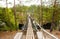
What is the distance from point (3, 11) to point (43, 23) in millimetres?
1402

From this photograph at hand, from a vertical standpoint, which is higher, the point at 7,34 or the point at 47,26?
the point at 47,26

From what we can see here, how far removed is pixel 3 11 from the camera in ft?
18.9

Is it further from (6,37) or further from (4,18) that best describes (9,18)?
(6,37)

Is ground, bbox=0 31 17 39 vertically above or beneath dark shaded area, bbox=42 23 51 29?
beneath

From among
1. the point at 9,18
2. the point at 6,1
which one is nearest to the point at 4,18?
the point at 9,18

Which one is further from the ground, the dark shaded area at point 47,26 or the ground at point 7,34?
the dark shaded area at point 47,26

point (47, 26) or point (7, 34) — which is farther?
point (47, 26)

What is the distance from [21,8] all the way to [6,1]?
55cm

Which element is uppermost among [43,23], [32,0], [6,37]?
[32,0]

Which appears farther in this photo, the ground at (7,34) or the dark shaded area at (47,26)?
the dark shaded area at (47,26)

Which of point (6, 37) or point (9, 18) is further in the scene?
point (9, 18)

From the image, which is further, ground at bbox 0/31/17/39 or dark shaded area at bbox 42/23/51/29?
dark shaded area at bbox 42/23/51/29

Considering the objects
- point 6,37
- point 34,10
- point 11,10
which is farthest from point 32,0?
point 6,37

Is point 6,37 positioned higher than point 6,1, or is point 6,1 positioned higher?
point 6,1
